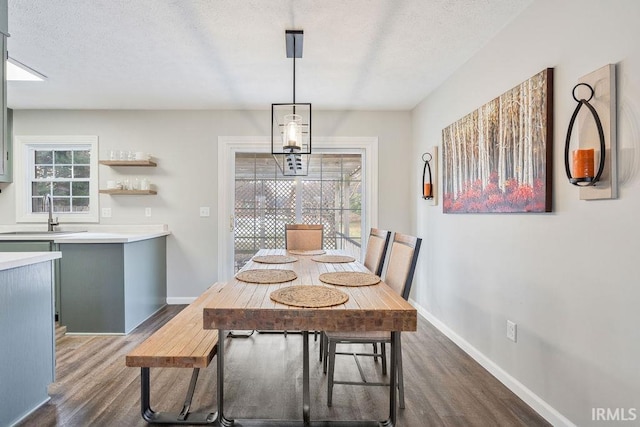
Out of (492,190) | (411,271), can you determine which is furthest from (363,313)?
(492,190)

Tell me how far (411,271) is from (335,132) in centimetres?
259

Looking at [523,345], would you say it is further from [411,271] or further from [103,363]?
[103,363]

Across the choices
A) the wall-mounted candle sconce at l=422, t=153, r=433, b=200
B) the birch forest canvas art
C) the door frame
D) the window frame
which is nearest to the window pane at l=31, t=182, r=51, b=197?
the window frame

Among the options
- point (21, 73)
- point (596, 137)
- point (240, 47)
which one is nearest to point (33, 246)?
point (21, 73)

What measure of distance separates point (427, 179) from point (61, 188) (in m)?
4.29

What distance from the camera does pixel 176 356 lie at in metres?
1.66

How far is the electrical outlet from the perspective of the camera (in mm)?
2111

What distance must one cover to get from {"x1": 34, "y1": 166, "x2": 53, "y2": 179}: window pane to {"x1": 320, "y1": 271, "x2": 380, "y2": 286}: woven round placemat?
3.96 m

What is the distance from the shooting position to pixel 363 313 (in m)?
1.33

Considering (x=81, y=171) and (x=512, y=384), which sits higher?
(x=81, y=171)

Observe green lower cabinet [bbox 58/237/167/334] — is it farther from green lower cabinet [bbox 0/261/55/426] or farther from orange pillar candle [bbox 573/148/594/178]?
orange pillar candle [bbox 573/148/594/178]

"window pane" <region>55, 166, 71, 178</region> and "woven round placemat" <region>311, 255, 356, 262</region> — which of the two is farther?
"window pane" <region>55, 166, 71, 178</region>

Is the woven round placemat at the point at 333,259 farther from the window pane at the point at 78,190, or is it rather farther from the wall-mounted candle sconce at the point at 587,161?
the window pane at the point at 78,190

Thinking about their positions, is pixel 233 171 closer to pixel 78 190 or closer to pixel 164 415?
pixel 78 190
